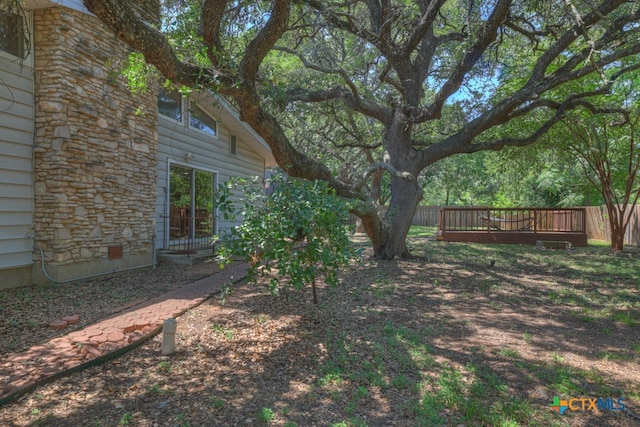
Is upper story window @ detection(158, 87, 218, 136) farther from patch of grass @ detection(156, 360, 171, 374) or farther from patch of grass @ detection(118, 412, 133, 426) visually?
patch of grass @ detection(118, 412, 133, 426)

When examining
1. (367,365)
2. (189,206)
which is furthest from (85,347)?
(189,206)

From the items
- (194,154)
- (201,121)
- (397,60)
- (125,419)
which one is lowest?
(125,419)

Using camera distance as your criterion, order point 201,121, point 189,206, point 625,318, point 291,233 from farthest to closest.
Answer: point 201,121, point 189,206, point 625,318, point 291,233

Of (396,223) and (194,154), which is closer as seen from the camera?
(396,223)

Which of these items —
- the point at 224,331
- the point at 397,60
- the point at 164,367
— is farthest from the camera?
the point at 397,60

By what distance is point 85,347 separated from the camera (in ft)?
10.2

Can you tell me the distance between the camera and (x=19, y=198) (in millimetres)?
5086

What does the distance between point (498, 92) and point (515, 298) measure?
6544mm

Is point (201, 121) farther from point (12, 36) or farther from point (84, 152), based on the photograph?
point (12, 36)

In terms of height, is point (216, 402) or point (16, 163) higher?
point (16, 163)

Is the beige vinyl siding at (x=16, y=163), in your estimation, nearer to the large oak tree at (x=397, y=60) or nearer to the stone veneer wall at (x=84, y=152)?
the stone veneer wall at (x=84, y=152)

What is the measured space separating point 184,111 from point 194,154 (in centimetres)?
106

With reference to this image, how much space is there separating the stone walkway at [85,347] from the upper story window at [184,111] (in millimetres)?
5112

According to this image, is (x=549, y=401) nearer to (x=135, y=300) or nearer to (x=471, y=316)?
(x=471, y=316)
